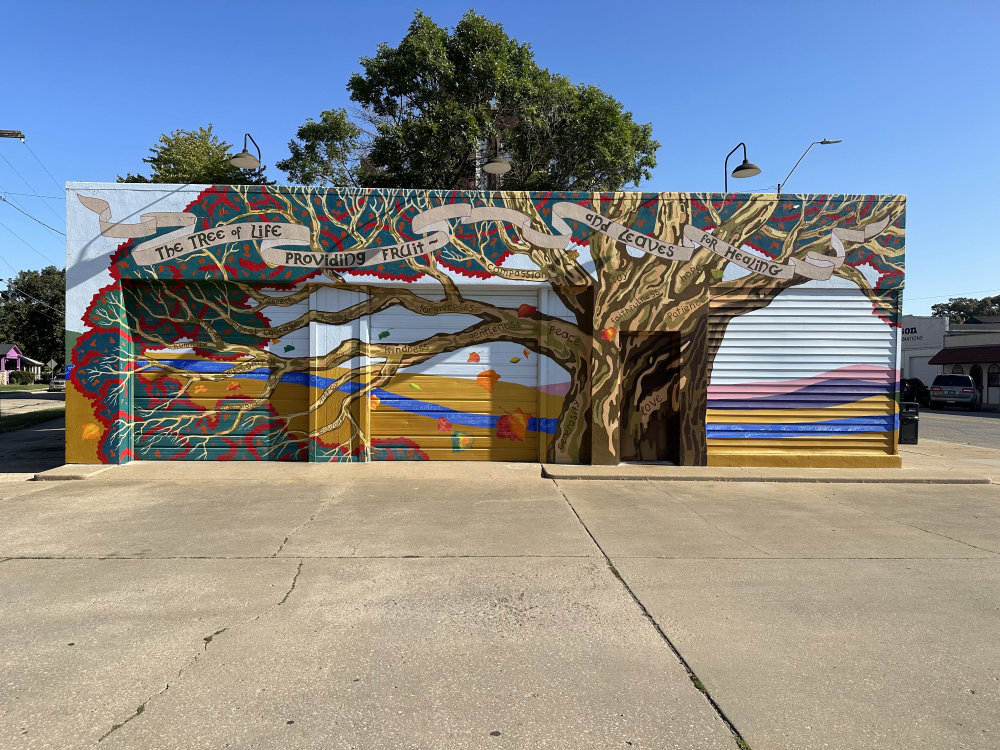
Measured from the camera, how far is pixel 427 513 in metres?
7.15

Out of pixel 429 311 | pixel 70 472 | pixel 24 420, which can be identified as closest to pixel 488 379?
pixel 429 311

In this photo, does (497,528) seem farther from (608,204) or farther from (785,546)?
(608,204)

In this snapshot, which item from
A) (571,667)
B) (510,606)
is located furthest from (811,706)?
(510,606)

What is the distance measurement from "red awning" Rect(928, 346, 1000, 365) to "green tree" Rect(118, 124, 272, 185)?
1625 inches

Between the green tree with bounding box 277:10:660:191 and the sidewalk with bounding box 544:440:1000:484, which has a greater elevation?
the green tree with bounding box 277:10:660:191

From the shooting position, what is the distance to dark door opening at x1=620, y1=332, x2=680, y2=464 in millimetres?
10680

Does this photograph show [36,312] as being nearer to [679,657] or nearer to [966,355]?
[679,657]

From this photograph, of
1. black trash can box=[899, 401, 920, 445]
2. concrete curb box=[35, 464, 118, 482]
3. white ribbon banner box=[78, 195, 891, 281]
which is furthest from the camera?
black trash can box=[899, 401, 920, 445]

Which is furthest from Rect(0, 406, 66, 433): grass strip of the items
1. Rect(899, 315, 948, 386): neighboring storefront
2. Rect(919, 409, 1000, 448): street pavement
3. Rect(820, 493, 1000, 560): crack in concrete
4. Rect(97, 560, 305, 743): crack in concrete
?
Rect(899, 315, 948, 386): neighboring storefront

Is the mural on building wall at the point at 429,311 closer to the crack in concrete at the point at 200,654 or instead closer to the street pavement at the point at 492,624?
the street pavement at the point at 492,624

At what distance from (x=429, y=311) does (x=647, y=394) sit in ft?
14.3

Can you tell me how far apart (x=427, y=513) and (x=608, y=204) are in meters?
6.45

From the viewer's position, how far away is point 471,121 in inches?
733

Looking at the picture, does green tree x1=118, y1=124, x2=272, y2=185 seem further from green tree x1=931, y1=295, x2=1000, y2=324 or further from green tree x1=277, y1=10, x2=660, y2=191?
green tree x1=931, y1=295, x2=1000, y2=324
